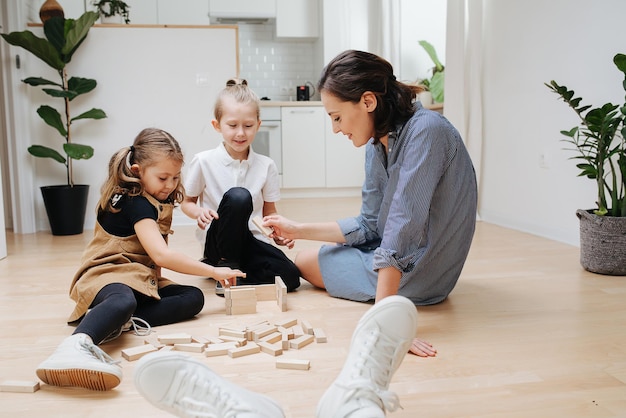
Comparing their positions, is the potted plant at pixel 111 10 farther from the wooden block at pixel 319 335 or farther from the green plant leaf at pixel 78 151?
the wooden block at pixel 319 335

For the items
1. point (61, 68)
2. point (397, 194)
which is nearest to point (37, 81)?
point (61, 68)

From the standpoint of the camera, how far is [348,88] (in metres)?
1.68

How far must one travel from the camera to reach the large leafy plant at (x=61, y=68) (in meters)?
3.64

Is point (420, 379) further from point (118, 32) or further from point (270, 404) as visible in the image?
point (118, 32)

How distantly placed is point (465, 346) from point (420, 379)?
285 millimetres

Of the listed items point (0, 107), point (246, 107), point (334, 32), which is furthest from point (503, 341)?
point (334, 32)

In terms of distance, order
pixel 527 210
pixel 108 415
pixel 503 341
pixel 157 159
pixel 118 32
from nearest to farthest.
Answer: pixel 108 415, pixel 503 341, pixel 157 159, pixel 527 210, pixel 118 32

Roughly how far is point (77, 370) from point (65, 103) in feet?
9.57

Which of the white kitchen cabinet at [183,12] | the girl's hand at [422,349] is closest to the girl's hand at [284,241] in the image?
the girl's hand at [422,349]

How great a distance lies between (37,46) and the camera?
11.9 feet

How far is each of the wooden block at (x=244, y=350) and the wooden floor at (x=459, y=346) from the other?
22mm

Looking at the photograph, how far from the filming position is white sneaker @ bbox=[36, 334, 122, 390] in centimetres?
131

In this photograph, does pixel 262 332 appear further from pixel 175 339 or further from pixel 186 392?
pixel 186 392

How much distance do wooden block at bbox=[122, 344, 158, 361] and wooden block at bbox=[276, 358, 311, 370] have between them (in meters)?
0.36
